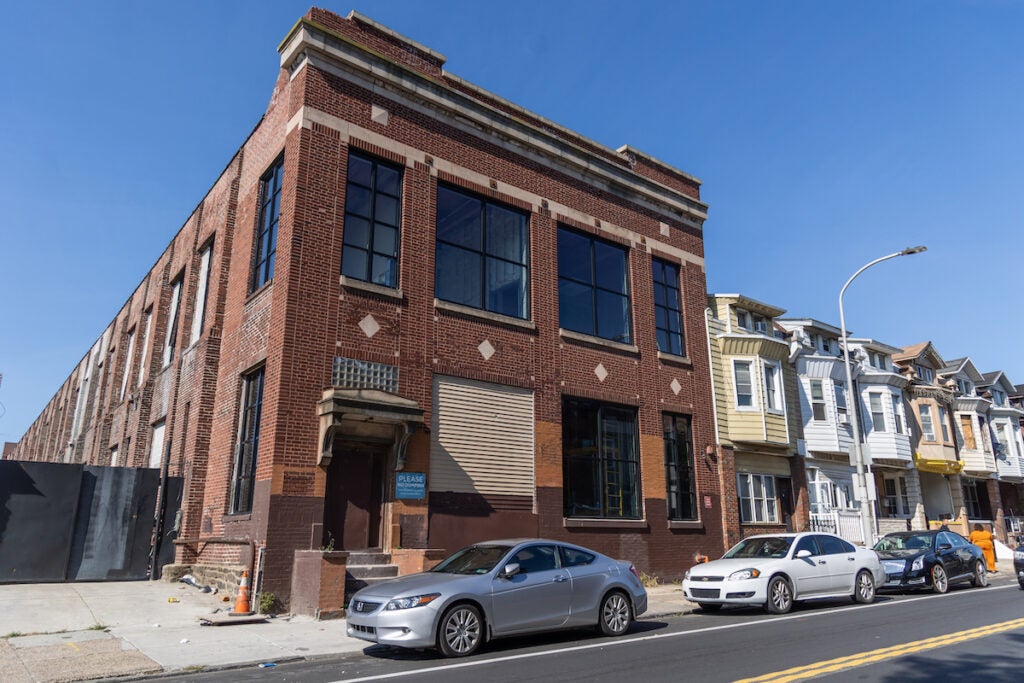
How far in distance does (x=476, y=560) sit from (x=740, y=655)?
12.1 ft

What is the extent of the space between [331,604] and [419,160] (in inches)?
→ 391

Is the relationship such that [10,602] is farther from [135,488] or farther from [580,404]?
[580,404]

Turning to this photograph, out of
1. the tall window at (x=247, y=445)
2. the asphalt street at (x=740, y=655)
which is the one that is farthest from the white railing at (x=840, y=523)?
the tall window at (x=247, y=445)

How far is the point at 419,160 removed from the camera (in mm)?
17156

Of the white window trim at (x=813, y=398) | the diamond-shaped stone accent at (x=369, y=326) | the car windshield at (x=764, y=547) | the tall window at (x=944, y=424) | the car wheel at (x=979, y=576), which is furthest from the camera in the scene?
the tall window at (x=944, y=424)

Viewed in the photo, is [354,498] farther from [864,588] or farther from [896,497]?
[896,497]

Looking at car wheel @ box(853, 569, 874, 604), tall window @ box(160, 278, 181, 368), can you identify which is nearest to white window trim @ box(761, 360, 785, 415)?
car wheel @ box(853, 569, 874, 604)

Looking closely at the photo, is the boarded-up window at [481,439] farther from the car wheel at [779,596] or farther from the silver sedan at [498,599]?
the car wheel at [779,596]

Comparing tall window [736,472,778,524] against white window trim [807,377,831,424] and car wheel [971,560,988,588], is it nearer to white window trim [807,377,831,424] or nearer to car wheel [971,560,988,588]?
white window trim [807,377,831,424]

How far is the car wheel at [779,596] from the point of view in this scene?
42.4ft

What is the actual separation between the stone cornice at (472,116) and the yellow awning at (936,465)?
1755cm

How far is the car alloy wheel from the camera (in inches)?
428

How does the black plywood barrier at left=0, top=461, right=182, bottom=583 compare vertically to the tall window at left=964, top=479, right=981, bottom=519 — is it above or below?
below

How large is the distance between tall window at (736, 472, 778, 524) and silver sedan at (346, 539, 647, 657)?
43.2 feet
